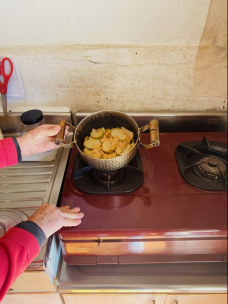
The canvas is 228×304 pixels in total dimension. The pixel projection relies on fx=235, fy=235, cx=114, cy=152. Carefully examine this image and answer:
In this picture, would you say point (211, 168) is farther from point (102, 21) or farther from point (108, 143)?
point (102, 21)

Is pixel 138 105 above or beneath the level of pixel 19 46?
beneath

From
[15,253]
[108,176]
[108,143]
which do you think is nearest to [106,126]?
[108,143]

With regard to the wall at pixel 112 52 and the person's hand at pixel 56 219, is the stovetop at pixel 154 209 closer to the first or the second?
the person's hand at pixel 56 219

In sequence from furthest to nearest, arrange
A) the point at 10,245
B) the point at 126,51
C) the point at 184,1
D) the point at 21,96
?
the point at 21,96 → the point at 126,51 → the point at 184,1 → the point at 10,245

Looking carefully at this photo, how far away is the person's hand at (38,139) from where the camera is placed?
0.92 meters

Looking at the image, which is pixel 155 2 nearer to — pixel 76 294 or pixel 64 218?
pixel 64 218

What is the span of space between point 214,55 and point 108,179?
50 cm

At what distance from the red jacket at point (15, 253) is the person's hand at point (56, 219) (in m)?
0.05

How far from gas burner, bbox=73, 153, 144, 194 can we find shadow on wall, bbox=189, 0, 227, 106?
37cm

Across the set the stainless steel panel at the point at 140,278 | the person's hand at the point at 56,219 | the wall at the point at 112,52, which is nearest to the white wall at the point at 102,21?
the wall at the point at 112,52

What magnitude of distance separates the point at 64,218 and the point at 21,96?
672 mm

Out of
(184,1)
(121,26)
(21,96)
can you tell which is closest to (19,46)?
(21,96)

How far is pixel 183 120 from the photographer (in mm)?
1113

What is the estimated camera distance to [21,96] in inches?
43.8
